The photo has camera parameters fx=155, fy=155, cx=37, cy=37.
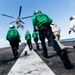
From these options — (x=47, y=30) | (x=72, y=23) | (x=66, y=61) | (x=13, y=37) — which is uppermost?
(x=72, y=23)

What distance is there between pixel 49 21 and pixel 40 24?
30 cm

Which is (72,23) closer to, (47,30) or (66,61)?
(47,30)

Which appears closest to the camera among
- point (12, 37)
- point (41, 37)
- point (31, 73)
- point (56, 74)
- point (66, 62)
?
point (56, 74)

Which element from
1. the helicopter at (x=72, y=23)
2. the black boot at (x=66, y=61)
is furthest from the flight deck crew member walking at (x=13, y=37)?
the black boot at (x=66, y=61)

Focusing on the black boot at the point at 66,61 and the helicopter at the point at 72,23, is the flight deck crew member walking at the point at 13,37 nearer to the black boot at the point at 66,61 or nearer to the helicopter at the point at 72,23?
the helicopter at the point at 72,23

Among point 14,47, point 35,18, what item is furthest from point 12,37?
point 35,18

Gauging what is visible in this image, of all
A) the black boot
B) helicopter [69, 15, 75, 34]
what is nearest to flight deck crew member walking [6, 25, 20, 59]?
helicopter [69, 15, 75, 34]

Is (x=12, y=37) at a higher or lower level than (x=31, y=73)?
higher

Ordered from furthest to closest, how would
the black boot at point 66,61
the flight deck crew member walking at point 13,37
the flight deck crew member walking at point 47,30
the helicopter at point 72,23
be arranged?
the helicopter at point 72,23, the flight deck crew member walking at point 13,37, the flight deck crew member walking at point 47,30, the black boot at point 66,61

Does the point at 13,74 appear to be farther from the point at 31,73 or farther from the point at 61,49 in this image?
the point at 61,49

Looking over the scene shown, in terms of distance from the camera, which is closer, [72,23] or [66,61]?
[66,61]

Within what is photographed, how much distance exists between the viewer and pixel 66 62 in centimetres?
404

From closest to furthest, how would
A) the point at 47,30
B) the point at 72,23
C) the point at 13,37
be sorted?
the point at 47,30, the point at 13,37, the point at 72,23

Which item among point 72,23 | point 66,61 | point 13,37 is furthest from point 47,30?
point 72,23
